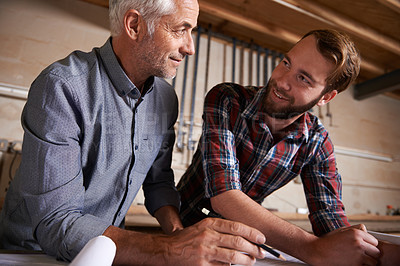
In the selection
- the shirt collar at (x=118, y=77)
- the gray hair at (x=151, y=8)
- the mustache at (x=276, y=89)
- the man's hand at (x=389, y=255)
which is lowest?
the man's hand at (x=389, y=255)

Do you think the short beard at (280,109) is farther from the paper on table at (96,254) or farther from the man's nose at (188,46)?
the paper on table at (96,254)

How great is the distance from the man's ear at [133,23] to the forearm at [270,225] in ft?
2.24

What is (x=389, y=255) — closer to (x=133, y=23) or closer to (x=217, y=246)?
(x=217, y=246)

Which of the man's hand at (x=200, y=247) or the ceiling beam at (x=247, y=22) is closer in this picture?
the man's hand at (x=200, y=247)

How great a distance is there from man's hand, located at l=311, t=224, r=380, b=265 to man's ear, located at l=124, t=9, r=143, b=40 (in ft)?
3.16

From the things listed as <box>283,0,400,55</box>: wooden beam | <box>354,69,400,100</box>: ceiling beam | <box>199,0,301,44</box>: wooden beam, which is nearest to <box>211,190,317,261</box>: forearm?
<box>283,0,400,55</box>: wooden beam

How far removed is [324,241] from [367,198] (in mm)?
3527

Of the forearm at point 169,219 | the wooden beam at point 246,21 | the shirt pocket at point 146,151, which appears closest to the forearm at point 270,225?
the forearm at point 169,219

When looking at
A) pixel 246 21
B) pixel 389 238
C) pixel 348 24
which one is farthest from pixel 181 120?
pixel 389 238

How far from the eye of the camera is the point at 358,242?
82 cm

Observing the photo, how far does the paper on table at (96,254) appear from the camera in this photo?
18.1 inches

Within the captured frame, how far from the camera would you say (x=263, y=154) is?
1.21 meters

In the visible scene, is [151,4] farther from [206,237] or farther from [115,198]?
[206,237]

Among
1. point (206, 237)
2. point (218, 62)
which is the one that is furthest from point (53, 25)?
point (206, 237)
